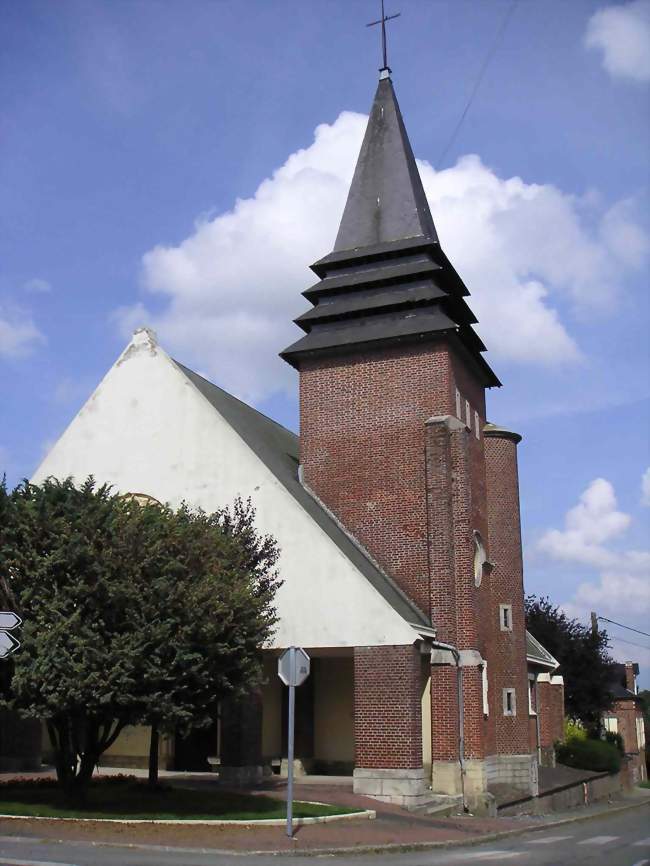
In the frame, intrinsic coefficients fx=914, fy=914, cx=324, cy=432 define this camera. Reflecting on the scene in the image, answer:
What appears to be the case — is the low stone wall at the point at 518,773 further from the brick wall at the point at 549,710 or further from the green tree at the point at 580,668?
the green tree at the point at 580,668

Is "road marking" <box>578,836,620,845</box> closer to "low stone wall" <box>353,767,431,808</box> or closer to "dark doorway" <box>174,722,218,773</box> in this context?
"low stone wall" <box>353,767,431,808</box>

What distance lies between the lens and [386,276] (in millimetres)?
26266

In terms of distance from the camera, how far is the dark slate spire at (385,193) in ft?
90.2

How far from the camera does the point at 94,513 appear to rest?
15094 millimetres

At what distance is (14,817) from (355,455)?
13393 mm

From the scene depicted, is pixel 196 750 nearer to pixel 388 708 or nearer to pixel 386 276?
pixel 388 708

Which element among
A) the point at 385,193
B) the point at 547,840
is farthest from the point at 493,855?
the point at 385,193

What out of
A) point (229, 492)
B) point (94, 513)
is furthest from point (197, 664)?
point (229, 492)

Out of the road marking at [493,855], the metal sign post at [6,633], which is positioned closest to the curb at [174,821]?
the road marking at [493,855]

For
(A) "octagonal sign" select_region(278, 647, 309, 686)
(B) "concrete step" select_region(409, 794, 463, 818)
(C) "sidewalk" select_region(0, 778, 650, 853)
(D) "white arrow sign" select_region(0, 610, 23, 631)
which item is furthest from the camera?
(B) "concrete step" select_region(409, 794, 463, 818)

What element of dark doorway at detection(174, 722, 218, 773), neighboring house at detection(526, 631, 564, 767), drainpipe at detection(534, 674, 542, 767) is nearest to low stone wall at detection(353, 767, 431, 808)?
dark doorway at detection(174, 722, 218, 773)

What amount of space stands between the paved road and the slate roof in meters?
6.04

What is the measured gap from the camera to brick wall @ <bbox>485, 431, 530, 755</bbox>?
25547 millimetres

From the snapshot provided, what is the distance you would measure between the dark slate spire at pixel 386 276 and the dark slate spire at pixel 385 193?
1.3 inches
